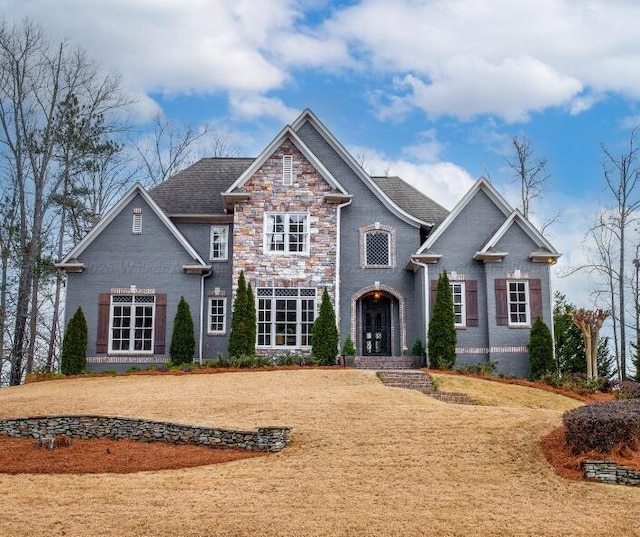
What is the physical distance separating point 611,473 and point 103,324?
60.0 feet

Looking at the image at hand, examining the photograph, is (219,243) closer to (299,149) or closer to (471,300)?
(299,149)

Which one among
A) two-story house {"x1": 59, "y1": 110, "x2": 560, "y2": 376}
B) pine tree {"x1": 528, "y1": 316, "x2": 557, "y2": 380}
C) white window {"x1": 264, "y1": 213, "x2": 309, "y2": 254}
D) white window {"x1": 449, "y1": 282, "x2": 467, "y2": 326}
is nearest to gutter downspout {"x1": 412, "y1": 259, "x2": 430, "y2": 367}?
two-story house {"x1": 59, "y1": 110, "x2": 560, "y2": 376}

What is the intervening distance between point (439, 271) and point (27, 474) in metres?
16.2

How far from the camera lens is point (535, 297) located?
82.6 feet

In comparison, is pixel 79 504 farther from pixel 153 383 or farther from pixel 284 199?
pixel 284 199

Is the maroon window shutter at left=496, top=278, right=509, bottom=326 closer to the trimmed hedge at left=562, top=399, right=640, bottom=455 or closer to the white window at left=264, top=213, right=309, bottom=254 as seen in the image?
the white window at left=264, top=213, right=309, bottom=254

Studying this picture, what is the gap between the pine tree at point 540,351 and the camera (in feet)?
78.8

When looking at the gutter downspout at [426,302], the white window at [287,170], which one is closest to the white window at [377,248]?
the gutter downspout at [426,302]

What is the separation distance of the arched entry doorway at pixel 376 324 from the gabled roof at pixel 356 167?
3.03 metres

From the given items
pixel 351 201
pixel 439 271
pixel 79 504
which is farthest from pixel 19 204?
pixel 79 504

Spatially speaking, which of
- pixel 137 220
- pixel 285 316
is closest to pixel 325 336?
pixel 285 316

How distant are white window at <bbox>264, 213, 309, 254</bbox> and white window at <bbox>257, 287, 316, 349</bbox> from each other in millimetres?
1479

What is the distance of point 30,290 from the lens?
3117 cm

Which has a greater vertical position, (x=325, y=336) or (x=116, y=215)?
(x=116, y=215)
